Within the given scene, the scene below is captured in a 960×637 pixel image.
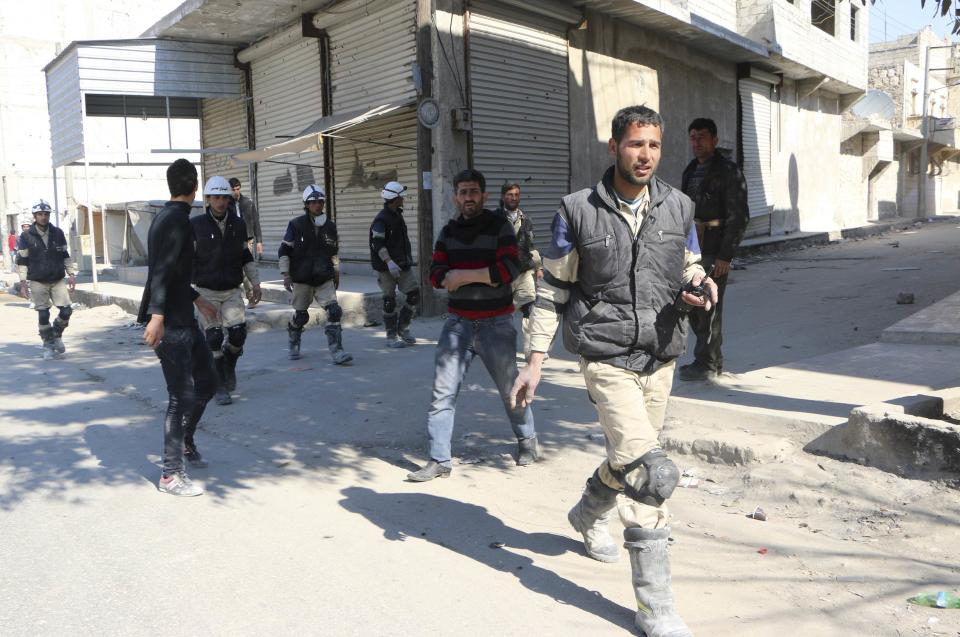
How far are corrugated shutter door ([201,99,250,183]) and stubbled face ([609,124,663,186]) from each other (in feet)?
52.7

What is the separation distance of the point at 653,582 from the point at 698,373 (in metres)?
3.65

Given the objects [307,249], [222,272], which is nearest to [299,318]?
[307,249]

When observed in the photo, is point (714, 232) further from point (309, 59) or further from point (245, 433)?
point (309, 59)

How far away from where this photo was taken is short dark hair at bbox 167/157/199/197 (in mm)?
4773

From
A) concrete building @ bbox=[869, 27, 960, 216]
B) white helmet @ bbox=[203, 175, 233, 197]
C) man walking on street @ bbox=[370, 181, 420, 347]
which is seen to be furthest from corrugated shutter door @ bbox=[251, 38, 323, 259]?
concrete building @ bbox=[869, 27, 960, 216]

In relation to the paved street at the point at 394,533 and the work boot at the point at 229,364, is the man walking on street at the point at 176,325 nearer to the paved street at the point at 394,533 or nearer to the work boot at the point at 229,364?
the paved street at the point at 394,533

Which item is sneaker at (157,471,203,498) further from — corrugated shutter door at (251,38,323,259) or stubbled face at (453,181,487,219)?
corrugated shutter door at (251,38,323,259)

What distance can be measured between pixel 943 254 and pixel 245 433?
16.2 m

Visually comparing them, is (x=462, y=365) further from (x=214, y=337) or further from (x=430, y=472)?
(x=214, y=337)

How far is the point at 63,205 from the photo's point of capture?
106 feet

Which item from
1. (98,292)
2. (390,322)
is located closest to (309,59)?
(98,292)

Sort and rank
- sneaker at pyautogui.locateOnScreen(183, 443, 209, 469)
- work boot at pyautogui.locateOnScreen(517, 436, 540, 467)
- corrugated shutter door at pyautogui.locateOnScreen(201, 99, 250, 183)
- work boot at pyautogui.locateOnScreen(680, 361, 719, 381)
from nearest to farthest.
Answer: work boot at pyautogui.locateOnScreen(517, 436, 540, 467) → sneaker at pyautogui.locateOnScreen(183, 443, 209, 469) → work boot at pyautogui.locateOnScreen(680, 361, 719, 381) → corrugated shutter door at pyautogui.locateOnScreen(201, 99, 250, 183)

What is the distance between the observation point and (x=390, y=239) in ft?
29.6

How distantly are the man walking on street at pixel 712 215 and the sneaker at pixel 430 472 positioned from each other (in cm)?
245
